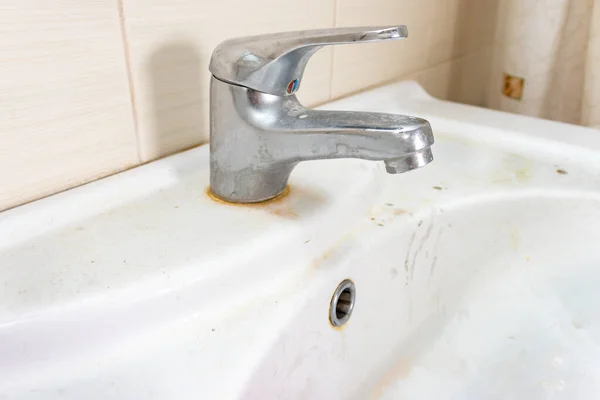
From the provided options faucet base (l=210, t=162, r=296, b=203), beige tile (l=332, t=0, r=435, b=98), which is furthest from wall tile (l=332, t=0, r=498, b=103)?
faucet base (l=210, t=162, r=296, b=203)

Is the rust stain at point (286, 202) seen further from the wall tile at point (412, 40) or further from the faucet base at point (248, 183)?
A: the wall tile at point (412, 40)

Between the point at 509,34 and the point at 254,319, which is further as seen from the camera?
the point at 509,34

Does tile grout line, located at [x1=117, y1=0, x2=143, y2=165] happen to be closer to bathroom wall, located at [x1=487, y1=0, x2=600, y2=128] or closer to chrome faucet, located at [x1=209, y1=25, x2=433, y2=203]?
chrome faucet, located at [x1=209, y1=25, x2=433, y2=203]

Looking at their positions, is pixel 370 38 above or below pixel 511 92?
above

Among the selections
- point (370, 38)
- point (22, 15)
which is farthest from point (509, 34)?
point (22, 15)

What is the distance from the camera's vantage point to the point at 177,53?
393 mm

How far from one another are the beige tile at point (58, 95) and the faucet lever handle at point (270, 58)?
0.08 meters

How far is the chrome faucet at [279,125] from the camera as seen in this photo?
11.7 inches

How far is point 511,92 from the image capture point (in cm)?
74

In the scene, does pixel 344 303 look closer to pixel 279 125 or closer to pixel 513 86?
pixel 279 125

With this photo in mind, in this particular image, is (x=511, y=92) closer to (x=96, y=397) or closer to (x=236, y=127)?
(x=236, y=127)

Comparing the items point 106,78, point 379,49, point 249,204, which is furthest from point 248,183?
point 379,49

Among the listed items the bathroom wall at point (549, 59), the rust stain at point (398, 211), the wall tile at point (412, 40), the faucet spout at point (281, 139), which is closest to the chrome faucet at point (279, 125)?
the faucet spout at point (281, 139)

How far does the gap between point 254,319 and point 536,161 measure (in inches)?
13.8
